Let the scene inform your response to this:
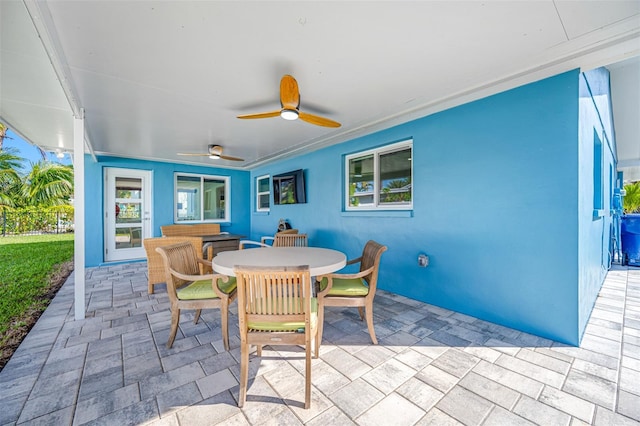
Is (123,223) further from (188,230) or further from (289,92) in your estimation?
(289,92)

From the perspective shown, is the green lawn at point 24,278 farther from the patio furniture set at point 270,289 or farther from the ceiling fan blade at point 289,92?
the ceiling fan blade at point 289,92

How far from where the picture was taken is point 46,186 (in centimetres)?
1143

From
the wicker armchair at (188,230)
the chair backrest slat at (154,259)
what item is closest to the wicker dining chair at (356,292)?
the chair backrest slat at (154,259)

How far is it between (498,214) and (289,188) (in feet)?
13.2

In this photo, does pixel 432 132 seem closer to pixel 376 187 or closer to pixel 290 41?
pixel 376 187

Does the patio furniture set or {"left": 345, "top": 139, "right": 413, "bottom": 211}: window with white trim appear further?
{"left": 345, "top": 139, "right": 413, "bottom": 211}: window with white trim

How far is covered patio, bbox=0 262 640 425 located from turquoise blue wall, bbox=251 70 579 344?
37cm

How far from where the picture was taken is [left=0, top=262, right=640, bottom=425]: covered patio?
1514mm

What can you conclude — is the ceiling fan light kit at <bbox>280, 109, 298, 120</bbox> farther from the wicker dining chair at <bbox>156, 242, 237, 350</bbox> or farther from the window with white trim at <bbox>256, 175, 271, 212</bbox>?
the window with white trim at <bbox>256, 175, 271, 212</bbox>

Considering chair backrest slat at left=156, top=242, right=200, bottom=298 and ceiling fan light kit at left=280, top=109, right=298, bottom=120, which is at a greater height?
ceiling fan light kit at left=280, top=109, right=298, bottom=120

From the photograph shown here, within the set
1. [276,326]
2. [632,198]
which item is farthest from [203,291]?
[632,198]

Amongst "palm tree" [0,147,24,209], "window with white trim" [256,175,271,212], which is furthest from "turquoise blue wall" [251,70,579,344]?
"palm tree" [0,147,24,209]

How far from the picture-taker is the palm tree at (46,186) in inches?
444

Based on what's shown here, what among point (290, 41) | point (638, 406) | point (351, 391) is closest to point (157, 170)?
point (290, 41)
